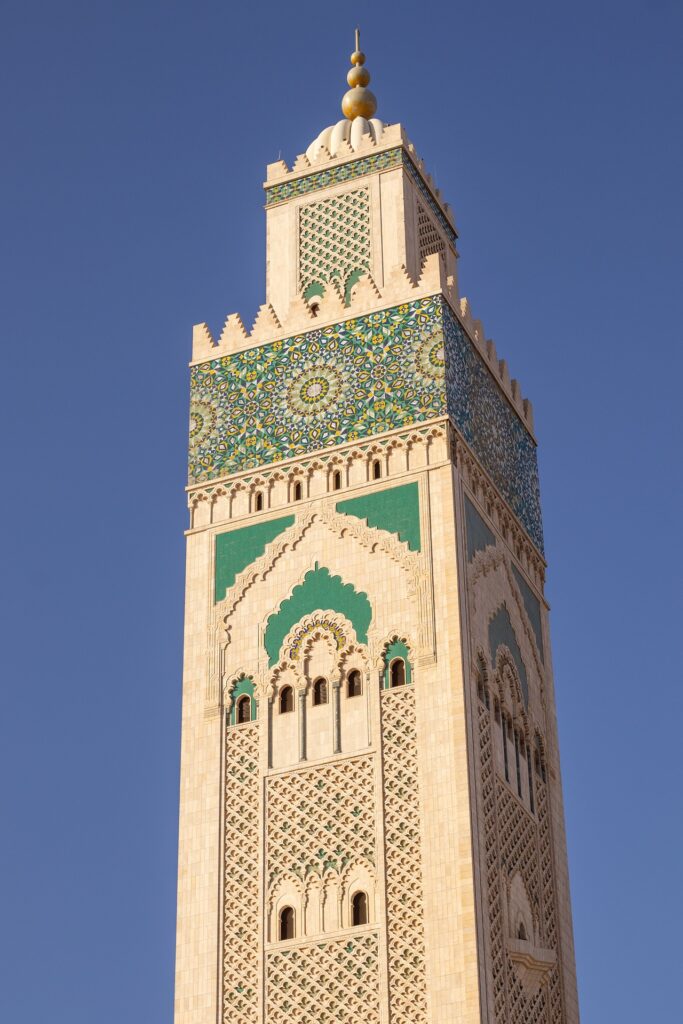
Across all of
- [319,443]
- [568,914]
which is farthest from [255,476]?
[568,914]

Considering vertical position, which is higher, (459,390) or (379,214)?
(379,214)

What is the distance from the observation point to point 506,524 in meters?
15.0

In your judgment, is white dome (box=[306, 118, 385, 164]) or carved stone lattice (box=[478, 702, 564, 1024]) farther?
white dome (box=[306, 118, 385, 164])

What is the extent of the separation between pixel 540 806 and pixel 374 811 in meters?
1.91

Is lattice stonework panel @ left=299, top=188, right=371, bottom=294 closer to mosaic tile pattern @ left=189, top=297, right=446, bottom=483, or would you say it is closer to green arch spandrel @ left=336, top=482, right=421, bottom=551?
mosaic tile pattern @ left=189, top=297, right=446, bottom=483

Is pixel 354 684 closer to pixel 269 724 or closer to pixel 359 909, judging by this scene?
pixel 269 724

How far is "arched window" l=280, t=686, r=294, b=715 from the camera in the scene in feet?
44.6

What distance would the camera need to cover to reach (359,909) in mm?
12602

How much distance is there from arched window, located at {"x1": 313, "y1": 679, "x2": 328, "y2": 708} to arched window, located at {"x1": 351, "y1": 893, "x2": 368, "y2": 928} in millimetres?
1539

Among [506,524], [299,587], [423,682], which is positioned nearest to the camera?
[423,682]

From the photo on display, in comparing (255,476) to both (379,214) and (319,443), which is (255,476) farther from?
(379,214)

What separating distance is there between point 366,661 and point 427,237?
4.63m

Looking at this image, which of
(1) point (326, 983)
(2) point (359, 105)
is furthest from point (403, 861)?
(2) point (359, 105)

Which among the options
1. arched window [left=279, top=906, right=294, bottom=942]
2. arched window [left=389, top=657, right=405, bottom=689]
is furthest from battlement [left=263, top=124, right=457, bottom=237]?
arched window [left=279, top=906, right=294, bottom=942]
